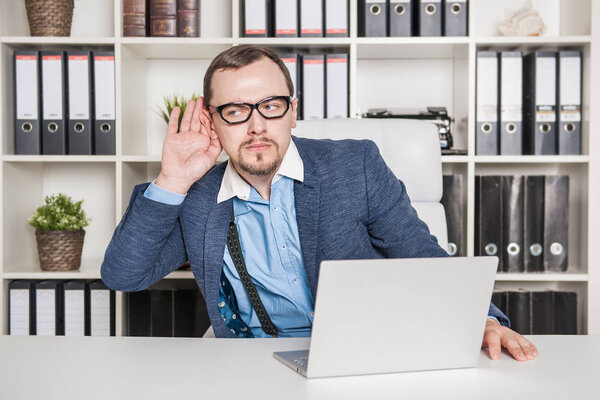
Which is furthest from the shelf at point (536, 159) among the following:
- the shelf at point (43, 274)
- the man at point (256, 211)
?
the shelf at point (43, 274)

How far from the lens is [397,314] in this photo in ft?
2.61

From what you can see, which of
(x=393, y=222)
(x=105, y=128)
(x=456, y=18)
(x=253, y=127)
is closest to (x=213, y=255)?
(x=253, y=127)

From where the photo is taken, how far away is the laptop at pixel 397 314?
0.77 metres

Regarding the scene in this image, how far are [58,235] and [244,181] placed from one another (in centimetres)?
118

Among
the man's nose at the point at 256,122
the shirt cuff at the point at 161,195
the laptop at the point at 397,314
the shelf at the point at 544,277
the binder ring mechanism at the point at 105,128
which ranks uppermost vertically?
the binder ring mechanism at the point at 105,128

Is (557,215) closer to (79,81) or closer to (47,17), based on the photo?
(79,81)

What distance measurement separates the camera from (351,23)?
221 centimetres

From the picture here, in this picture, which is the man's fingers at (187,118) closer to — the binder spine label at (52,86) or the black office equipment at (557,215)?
the binder spine label at (52,86)

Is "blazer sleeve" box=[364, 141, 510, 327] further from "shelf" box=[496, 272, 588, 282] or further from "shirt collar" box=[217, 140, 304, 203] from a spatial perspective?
"shelf" box=[496, 272, 588, 282]

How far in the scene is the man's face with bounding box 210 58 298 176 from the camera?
4.19 ft

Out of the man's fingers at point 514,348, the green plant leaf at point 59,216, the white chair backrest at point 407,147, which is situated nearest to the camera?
the man's fingers at point 514,348

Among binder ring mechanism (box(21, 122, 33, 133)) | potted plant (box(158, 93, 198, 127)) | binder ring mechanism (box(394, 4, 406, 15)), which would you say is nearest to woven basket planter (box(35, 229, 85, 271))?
binder ring mechanism (box(21, 122, 33, 133))

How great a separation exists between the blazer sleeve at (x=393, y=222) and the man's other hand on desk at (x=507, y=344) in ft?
1.14

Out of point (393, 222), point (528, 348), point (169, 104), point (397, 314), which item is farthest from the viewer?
point (169, 104)
